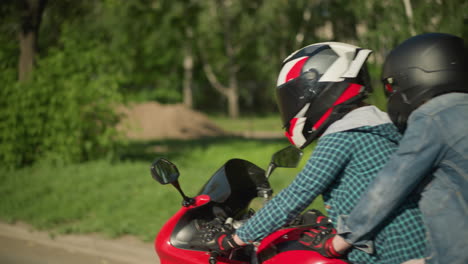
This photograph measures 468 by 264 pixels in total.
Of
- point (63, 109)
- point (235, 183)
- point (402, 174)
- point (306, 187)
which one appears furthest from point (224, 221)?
point (63, 109)

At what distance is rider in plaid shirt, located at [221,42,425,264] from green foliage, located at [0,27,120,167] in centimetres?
808

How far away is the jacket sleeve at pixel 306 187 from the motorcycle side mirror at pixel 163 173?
49 cm

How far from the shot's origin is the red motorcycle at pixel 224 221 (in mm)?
2156

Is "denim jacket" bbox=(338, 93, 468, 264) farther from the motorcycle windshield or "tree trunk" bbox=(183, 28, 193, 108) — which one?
"tree trunk" bbox=(183, 28, 193, 108)

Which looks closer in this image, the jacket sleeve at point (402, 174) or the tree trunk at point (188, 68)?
the jacket sleeve at point (402, 174)

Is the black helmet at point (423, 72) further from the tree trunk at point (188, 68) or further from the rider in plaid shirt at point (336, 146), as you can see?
the tree trunk at point (188, 68)

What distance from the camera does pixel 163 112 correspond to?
21.8m

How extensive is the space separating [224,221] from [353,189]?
0.80 m

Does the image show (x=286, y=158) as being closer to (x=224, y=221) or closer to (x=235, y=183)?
(x=235, y=183)

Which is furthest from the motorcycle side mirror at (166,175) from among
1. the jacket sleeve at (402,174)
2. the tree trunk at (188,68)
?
the tree trunk at (188,68)

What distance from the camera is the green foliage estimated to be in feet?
31.1

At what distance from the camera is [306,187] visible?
1887 mm

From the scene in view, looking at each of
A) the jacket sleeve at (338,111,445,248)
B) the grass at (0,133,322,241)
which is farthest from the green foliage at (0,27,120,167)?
the jacket sleeve at (338,111,445,248)

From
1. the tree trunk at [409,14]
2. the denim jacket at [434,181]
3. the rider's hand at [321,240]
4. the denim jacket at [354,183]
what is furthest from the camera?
the tree trunk at [409,14]
